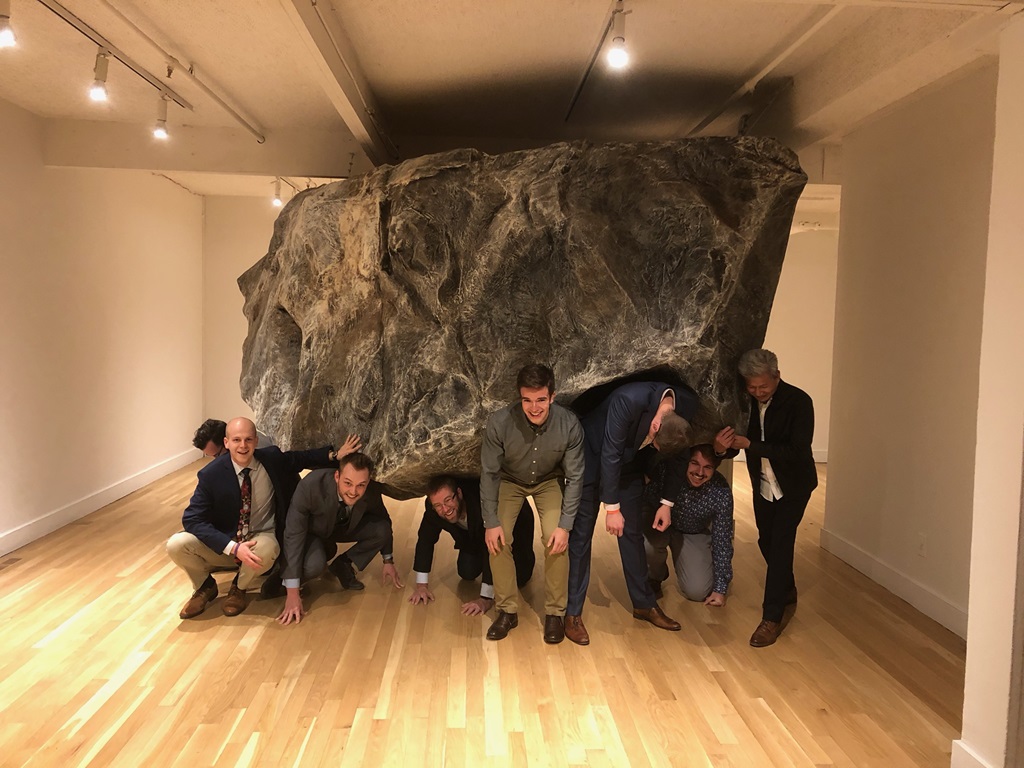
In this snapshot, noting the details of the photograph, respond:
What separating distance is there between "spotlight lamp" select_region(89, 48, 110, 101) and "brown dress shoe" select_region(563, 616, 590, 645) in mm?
3304

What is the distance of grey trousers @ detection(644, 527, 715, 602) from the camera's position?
3795 mm

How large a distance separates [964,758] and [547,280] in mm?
2429

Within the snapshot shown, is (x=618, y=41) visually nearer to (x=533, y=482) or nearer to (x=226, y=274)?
(x=533, y=482)

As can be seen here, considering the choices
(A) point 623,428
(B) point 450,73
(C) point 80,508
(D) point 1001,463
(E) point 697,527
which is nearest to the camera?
(D) point 1001,463

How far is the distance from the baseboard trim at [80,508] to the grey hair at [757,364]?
4332mm

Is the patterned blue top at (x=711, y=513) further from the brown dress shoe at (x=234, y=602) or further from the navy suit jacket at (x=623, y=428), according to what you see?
the brown dress shoe at (x=234, y=602)

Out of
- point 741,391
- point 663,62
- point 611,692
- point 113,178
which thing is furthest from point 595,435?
point 113,178

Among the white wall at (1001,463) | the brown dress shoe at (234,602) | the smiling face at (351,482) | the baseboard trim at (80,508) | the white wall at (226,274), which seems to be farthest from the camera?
the white wall at (226,274)

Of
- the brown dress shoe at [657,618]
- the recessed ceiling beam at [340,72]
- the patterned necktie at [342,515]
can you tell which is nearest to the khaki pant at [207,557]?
the patterned necktie at [342,515]

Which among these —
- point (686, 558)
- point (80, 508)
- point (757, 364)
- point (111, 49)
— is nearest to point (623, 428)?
point (757, 364)

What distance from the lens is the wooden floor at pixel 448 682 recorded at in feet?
8.07

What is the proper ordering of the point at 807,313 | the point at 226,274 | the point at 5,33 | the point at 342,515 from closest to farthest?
1. the point at 5,33
2. the point at 342,515
3. the point at 226,274
4. the point at 807,313

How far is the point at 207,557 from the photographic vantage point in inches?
139

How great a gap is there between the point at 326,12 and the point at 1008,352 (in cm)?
297
